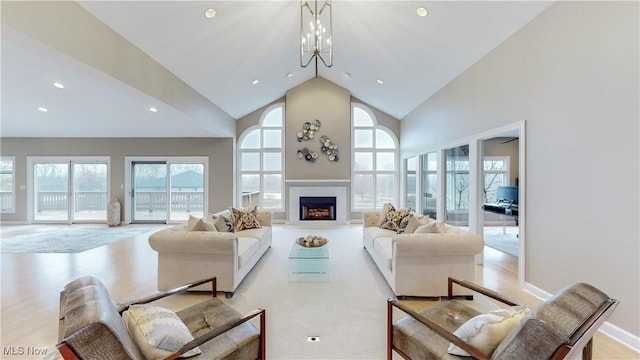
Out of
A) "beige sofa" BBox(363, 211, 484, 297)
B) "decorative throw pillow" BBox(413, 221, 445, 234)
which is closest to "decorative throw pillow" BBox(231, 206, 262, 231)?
"beige sofa" BBox(363, 211, 484, 297)


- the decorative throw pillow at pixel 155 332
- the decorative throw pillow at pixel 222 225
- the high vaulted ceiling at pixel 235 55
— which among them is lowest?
the decorative throw pillow at pixel 155 332

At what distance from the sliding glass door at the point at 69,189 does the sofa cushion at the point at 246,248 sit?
6.51 m

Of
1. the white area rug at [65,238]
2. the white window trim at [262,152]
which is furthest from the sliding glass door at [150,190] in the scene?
the white window trim at [262,152]

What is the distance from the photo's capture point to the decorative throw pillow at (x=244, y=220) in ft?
15.7

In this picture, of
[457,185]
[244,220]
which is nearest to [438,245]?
[457,185]

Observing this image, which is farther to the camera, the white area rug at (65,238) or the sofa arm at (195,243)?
the white area rug at (65,238)

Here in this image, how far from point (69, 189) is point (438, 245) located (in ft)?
32.6

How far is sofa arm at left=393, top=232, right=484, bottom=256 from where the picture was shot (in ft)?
10.00

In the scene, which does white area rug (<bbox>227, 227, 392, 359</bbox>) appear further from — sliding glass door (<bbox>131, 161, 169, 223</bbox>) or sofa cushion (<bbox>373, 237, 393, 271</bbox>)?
sliding glass door (<bbox>131, 161, 169, 223</bbox>)

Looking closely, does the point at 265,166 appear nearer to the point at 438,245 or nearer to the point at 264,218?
the point at 264,218

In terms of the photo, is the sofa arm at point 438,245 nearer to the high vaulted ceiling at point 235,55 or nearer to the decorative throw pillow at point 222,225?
the decorative throw pillow at point 222,225

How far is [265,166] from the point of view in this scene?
27.6 ft

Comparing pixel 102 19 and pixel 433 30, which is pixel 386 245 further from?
pixel 102 19

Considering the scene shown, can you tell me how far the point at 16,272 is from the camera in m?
4.01
